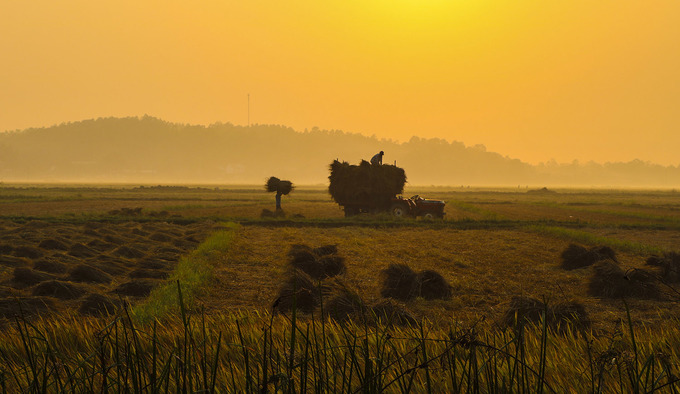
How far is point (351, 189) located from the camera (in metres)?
37.2

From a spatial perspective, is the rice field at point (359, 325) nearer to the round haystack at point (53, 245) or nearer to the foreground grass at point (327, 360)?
the foreground grass at point (327, 360)

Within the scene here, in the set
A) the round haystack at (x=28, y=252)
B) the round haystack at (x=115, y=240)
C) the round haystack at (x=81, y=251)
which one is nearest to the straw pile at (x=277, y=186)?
the round haystack at (x=115, y=240)

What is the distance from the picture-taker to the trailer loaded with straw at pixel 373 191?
3681cm

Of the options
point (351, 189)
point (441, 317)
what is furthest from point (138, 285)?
point (351, 189)

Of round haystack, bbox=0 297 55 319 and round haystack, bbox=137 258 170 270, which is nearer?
round haystack, bbox=0 297 55 319

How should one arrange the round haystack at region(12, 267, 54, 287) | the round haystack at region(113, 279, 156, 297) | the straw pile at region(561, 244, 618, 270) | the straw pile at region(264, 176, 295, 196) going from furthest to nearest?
the straw pile at region(264, 176, 295, 196)
the straw pile at region(561, 244, 618, 270)
the round haystack at region(12, 267, 54, 287)
the round haystack at region(113, 279, 156, 297)

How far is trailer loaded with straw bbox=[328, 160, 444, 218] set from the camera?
36812 millimetres

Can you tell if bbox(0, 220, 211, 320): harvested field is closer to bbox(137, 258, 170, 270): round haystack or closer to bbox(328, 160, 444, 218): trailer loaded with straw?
bbox(137, 258, 170, 270): round haystack

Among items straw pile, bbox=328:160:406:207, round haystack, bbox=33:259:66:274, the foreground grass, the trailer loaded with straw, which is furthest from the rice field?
straw pile, bbox=328:160:406:207

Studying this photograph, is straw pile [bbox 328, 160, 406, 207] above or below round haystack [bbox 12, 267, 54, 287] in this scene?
above

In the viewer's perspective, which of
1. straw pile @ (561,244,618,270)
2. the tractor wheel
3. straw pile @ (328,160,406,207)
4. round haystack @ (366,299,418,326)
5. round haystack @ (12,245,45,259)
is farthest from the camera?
the tractor wheel

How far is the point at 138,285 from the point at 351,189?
24.9 metres

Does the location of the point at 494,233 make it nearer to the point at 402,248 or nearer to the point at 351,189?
the point at 402,248

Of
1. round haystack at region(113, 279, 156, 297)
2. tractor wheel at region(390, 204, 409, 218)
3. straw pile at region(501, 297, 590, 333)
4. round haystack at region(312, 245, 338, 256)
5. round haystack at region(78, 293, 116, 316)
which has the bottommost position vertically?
round haystack at region(113, 279, 156, 297)
